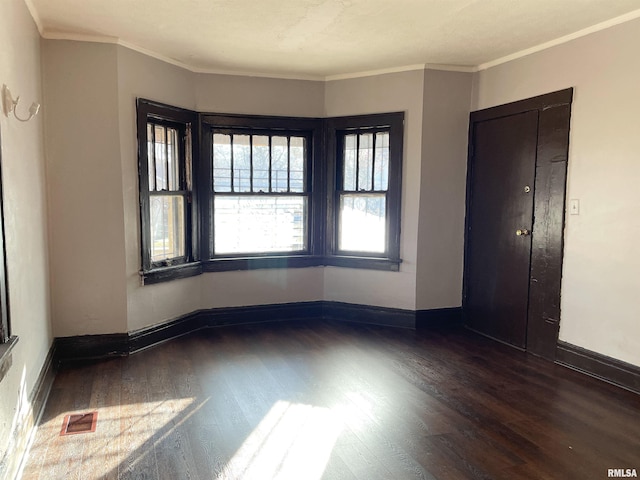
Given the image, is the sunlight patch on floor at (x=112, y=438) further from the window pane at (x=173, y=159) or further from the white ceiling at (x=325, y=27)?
the white ceiling at (x=325, y=27)

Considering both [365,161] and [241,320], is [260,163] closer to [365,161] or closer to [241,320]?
[365,161]

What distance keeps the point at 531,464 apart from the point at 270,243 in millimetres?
3150

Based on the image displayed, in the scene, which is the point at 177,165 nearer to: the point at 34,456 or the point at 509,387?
the point at 34,456

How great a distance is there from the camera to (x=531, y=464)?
2.34 meters

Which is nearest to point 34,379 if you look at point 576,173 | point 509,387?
point 509,387

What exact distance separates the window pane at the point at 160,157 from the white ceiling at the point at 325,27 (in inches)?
25.1

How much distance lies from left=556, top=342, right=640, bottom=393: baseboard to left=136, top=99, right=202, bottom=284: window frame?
3238 millimetres

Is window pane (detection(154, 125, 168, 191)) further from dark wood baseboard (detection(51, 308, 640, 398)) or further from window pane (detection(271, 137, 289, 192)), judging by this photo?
dark wood baseboard (detection(51, 308, 640, 398))

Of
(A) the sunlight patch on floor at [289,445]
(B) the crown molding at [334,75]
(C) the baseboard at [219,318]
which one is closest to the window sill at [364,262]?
(C) the baseboard at [219,318]

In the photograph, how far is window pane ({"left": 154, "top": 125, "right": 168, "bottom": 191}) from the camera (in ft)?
13.4

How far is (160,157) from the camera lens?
4113 mm

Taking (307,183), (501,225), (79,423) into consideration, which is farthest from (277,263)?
(79,423)

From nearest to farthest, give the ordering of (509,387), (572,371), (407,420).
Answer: (407,420), (509,387), (572,371)

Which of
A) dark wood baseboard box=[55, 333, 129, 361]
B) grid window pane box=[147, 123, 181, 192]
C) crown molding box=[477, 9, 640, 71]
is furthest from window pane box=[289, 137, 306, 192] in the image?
dark wood baseboard box=[55, 333, 129, 361]
